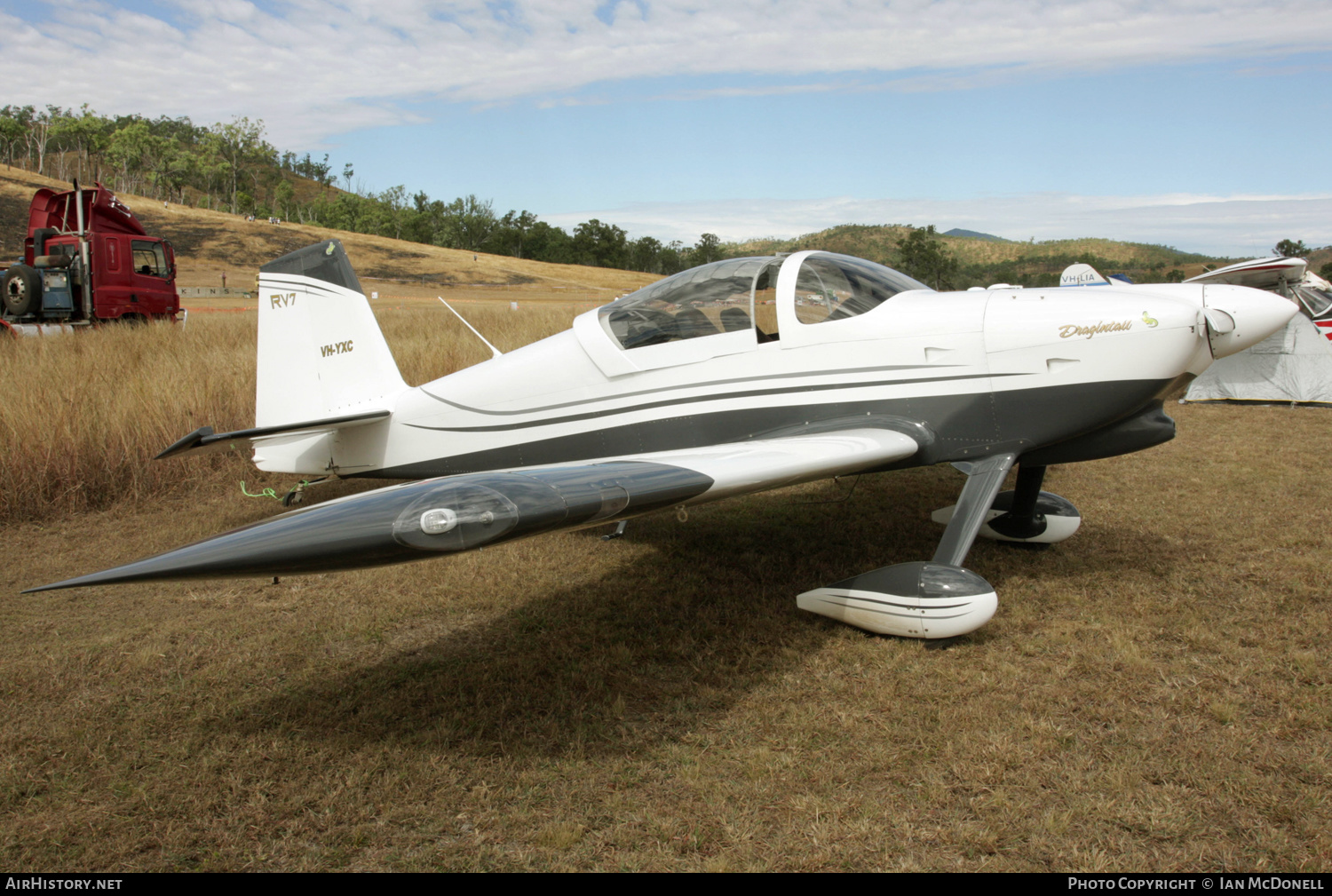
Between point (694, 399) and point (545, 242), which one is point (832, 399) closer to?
point (694, 399)

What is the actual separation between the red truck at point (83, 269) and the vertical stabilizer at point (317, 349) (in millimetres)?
10678

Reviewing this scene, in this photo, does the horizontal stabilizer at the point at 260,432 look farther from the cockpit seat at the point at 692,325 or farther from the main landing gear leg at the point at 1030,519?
the main landing gear leg at the point at 1030,519

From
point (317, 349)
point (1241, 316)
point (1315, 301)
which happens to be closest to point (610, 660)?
point (317, 349)

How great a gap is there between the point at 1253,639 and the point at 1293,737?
3.07 ft

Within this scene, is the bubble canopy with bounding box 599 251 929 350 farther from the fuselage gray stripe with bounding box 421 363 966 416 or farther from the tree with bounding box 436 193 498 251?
the tree with bounding box 436 193 498 251

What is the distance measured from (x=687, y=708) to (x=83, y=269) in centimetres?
1602

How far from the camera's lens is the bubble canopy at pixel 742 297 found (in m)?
4.51

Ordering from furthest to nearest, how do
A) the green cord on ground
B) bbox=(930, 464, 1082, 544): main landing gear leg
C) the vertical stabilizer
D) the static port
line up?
the green cord on ground → the vertical stabilizer → bbox=(930, 464, 1082, 544): main landing gear leg → the static port

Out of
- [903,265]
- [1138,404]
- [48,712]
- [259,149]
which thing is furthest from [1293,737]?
[259,149]

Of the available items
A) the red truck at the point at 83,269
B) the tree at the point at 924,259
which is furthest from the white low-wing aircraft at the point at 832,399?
the tree at the point at 924,259

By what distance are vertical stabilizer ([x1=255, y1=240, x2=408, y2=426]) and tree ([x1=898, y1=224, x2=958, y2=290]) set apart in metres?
18.6

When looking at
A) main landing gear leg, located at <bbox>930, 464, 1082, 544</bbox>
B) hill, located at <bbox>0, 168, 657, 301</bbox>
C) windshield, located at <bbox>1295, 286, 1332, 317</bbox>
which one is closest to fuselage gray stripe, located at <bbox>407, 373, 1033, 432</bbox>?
main landing gear leg, located at <bbox>930, 464, 1082, 544</bbox>

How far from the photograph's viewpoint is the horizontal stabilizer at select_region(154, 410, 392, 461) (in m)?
4.64
